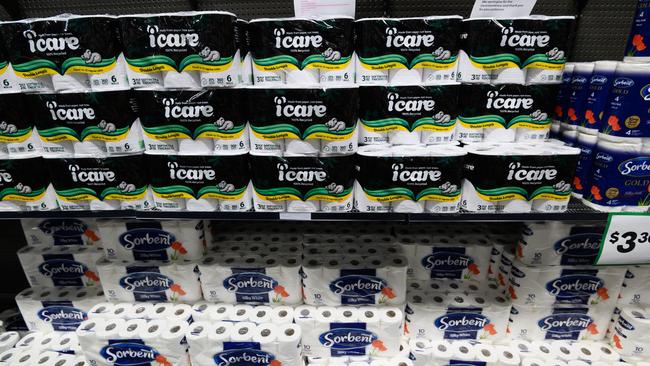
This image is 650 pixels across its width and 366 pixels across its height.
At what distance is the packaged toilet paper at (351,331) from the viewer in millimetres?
1560

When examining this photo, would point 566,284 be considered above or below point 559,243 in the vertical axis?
below

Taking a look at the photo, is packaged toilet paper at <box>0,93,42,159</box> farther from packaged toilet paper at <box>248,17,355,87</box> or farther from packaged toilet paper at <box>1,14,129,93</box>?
packaged toilet paper at <box>248,17,355,87</box>

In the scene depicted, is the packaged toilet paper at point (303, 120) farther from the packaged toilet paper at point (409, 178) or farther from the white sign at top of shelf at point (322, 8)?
the white sign at top of shelf at point (322, 8)

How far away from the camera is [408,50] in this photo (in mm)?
1312

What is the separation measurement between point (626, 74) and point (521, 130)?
0.37m

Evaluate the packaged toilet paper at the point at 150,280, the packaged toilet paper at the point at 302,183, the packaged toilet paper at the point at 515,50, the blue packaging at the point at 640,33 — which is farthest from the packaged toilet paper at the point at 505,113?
the packaged toilet paper at the point at 150,280

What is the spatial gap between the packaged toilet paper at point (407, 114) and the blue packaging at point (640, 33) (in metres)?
0.61

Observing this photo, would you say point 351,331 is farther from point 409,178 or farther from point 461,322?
point 409,178

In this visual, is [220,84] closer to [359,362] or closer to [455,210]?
[455,210]

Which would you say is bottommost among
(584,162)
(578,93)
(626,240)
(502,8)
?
(626,240)

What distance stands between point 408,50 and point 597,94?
740 mm

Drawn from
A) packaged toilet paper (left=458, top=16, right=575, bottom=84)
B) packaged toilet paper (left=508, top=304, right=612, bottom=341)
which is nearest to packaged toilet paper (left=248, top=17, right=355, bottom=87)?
packaged toilet paper (left=458, top=16, right=575, bottom=84)

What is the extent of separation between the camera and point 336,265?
1.63 metres

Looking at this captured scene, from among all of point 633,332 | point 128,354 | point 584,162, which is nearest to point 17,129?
point 128,354
